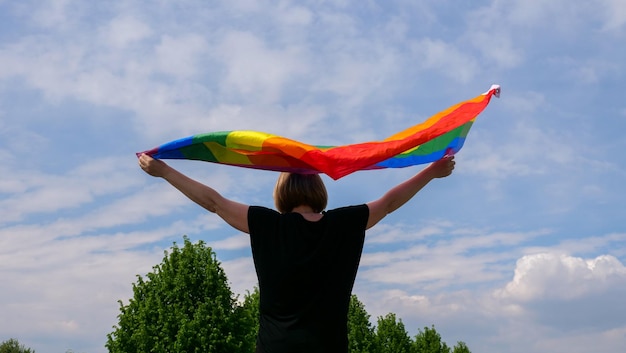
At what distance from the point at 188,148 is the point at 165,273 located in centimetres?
2094

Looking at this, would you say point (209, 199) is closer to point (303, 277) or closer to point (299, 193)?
point (299, 193)

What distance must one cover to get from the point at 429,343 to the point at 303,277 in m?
40.8

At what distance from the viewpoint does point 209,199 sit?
5066mm


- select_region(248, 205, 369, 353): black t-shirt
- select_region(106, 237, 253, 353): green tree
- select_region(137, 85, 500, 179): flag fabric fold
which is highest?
select_region(106, 237, 253, 353): green tree

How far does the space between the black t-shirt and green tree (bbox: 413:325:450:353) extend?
39.1 m

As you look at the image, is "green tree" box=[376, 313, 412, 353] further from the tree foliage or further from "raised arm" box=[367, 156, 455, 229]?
"raised arm" box=[367, 156, 455, 229]

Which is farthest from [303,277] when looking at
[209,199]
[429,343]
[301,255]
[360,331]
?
[429,343]

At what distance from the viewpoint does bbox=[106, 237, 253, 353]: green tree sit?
2444 centimetres

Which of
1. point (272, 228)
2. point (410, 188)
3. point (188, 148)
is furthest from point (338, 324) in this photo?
point (188, 148)

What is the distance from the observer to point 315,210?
195 inches

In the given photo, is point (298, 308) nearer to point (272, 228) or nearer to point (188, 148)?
point (272, 228)

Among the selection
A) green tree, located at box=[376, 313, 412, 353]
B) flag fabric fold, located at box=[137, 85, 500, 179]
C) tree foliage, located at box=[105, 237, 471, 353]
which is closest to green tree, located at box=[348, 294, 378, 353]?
green tree, located at box=[376, 313, 412, 353]

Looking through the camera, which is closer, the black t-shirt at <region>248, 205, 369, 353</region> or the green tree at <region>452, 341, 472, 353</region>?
the black t-shirt at <region>248, 205, 369, 353</region>

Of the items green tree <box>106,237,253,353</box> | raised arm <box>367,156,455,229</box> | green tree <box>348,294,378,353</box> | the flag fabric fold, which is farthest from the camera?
green tree <box>348,294,378,353</box>
